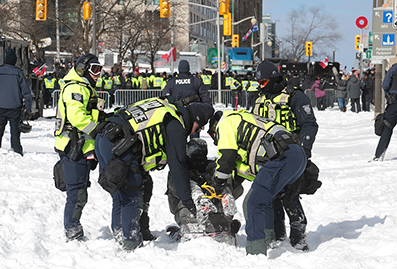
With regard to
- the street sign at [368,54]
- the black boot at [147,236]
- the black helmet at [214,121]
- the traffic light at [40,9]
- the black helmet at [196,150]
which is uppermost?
the traffic light at [40,9]

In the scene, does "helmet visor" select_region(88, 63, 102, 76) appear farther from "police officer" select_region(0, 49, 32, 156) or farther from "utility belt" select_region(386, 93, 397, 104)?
"utility belt" select_region(386, 93, 397, 104)

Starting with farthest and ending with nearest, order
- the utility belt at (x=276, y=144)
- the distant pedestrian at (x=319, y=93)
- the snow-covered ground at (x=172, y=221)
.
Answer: the distant pedestrian at (x=319, y=93) → the snow-covered ground at (x=172, y=221) → the utility belt at (x=276, y=144)

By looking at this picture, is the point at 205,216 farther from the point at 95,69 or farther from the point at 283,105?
the point at 95,69

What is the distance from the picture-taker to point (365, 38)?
29.2m

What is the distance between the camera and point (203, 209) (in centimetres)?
563

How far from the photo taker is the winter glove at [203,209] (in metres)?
5.64

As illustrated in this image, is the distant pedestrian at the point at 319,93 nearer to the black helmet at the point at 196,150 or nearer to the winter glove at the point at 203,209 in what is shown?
the black helmet at the point at 196,150

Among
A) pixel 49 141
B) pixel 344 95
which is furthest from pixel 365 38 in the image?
pixel 49 141

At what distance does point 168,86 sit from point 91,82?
15.5 ft

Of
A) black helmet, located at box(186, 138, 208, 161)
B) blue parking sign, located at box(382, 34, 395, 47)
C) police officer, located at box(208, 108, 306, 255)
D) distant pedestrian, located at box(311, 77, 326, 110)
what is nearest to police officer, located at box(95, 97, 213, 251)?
police officer, located at box(208, 108, 306, 255)

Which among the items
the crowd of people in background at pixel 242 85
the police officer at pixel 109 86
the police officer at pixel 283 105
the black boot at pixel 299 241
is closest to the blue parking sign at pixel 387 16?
the crowd of people in background at pixel 242 85

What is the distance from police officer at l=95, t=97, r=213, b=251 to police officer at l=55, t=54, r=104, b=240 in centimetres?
32

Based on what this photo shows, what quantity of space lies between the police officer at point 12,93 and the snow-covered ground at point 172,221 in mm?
764

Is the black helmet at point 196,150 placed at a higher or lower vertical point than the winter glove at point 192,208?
higher
